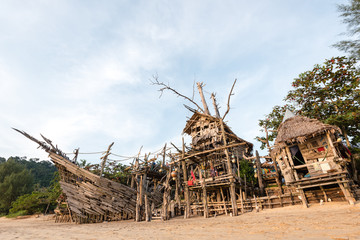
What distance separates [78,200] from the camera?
14.1m

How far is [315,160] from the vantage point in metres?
11.8

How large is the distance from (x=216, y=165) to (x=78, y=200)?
484 inches

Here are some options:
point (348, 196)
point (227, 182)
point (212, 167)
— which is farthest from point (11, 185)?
point (348, 196)

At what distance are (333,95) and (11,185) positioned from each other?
4414 cm

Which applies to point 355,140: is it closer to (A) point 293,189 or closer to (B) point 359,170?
(B) point 359,170

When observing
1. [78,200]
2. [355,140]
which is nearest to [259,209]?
[355,140]

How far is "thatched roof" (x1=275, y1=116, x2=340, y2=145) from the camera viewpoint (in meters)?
10.8

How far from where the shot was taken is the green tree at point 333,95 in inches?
521

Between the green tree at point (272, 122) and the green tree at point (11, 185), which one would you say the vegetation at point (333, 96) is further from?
the green tree at point (11, 185)

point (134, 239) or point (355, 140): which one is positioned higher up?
point (355, 140)

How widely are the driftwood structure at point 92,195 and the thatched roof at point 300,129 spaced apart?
1086cm

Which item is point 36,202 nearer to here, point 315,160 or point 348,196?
point 315,160

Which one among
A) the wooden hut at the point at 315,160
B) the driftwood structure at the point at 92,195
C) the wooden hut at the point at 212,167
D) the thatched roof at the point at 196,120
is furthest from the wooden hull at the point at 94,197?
the wooden hut at the point at 315,160

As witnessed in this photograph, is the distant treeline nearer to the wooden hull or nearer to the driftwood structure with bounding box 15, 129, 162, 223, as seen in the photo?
the driftwood structure with bounding box 15, 129, 162, 223
